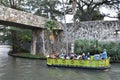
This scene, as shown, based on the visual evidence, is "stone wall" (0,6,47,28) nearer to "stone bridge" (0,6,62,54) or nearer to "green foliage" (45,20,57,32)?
"stone bridge" (0,6,62,54)

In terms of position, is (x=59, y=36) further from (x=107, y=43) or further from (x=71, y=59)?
(x=71, y=59)

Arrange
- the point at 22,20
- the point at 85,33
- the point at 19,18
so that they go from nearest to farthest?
the point at 19,18 → the point at 22,20 → the point at 85,33

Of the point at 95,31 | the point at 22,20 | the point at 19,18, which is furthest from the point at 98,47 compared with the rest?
the point at 19,18

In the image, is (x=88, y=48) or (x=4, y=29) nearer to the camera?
(x=88, y=48)

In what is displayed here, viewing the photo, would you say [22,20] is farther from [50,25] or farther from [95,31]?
[95,31]

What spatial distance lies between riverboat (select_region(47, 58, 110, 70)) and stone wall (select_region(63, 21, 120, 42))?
8868 mm

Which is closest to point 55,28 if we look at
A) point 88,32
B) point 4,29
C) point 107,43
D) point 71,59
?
point 88,32

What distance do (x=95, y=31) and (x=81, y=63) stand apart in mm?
9933

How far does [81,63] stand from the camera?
2528cm

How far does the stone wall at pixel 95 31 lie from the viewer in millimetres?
33266

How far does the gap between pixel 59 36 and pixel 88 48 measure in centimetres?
689

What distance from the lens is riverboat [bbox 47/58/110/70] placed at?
2436cm

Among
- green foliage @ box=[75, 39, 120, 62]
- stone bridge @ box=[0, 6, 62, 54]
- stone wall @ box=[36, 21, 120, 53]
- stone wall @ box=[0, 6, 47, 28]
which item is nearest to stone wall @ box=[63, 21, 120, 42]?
stone wall @ box=[36, 21, 120, 53]

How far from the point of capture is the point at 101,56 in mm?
25453
